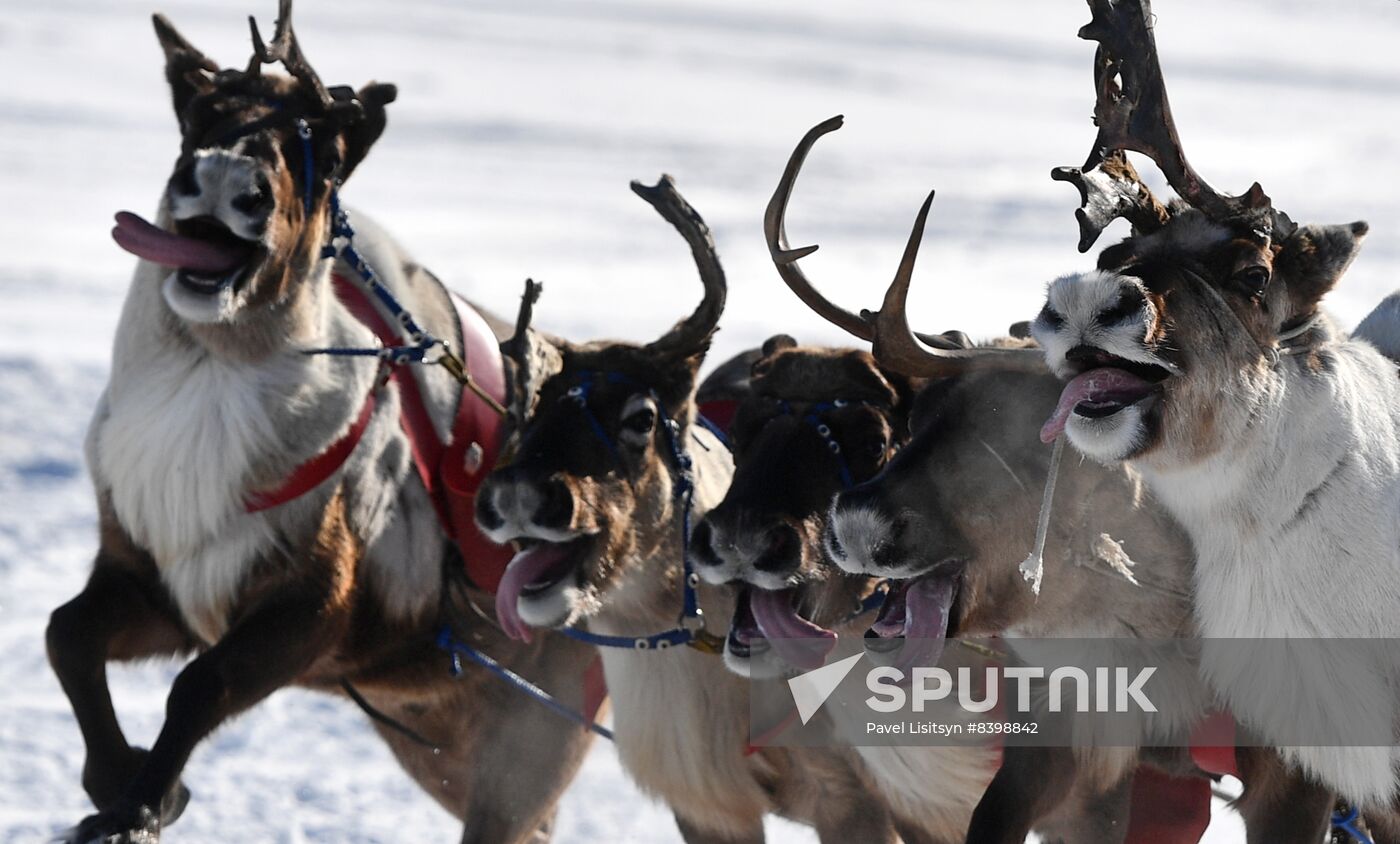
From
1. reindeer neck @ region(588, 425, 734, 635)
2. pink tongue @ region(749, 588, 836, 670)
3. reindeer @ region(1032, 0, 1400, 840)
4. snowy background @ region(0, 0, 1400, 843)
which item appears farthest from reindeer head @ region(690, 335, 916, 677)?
snowy background @ region(0, 0, 1400, 843)

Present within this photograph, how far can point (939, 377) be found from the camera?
13.2 ft

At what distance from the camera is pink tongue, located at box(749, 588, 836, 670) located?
13.4 feet

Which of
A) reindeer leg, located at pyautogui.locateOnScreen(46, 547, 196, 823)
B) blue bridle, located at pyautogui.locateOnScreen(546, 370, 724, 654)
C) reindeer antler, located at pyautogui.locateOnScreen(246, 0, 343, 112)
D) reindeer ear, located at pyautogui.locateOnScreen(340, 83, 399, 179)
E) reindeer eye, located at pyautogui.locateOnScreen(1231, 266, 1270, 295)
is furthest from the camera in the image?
reindeer ear, located at pyautogui.locateOnScreen(340, 83, 399, 179)

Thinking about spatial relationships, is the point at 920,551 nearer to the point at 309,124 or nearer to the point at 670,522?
the point at 670,522

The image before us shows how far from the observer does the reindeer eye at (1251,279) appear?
3361 millimetres

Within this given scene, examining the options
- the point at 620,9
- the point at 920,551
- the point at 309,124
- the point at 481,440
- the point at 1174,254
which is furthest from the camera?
the point at 620,9

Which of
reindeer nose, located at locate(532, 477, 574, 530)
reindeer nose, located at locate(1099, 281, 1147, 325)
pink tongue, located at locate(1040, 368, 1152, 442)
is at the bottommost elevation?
reindeer nose, located at locate(532, 477, 574, 530)

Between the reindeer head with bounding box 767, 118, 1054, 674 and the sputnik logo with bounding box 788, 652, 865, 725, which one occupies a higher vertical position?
the reindeer head with bounding box 767, 118, 1054, 674

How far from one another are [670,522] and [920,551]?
1008 mm

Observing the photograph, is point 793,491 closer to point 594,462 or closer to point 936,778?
point 594,462

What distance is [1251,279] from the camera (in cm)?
337

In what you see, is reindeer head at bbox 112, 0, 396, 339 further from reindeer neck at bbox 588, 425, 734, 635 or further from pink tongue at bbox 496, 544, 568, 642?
reindeer neck at bbox 588, 425, 734, 635

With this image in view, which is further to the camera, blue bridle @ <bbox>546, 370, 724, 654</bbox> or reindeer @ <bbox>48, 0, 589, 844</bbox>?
reindeer @ <bbox>48, 0, 589, 844</bbox>

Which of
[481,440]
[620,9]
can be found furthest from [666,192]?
[620,9]
